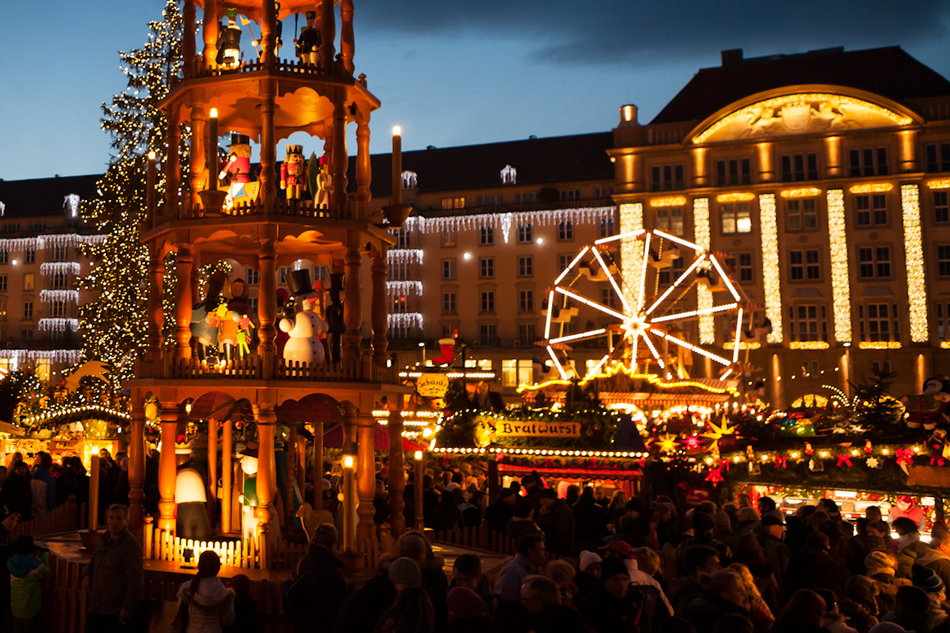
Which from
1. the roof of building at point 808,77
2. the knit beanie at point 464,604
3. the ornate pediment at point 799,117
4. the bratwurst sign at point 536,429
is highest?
the roof of building at point 808,77

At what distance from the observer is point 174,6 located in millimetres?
29234

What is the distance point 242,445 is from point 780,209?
45536mm

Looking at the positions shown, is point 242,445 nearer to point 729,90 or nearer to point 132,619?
point 132,619

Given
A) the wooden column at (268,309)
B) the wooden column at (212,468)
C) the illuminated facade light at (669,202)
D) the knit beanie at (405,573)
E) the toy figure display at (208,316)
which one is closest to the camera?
the knit beanie at (405,573)

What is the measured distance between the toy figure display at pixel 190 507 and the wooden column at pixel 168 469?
0.24 feet

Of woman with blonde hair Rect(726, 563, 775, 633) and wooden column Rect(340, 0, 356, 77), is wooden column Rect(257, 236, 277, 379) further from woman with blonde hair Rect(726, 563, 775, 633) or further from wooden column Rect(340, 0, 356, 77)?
woman with blonde hair Rect(726, 563, 775, 633)

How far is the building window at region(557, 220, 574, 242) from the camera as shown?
2318 inches

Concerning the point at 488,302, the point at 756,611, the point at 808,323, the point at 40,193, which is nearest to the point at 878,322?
the point at 808,323

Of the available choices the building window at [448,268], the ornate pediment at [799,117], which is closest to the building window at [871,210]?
the ornate pediment at [799,117]

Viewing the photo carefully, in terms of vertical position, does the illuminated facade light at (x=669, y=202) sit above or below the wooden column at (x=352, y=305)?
above

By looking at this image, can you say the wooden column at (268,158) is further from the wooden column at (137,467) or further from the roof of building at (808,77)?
the roof of building at (808,77)

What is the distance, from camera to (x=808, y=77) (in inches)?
2128

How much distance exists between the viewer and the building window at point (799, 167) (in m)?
50.8

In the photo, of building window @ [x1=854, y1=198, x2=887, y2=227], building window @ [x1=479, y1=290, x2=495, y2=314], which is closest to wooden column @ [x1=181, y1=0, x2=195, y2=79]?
building window @ [x1=854, y1=198, x2=887, y2=227]
